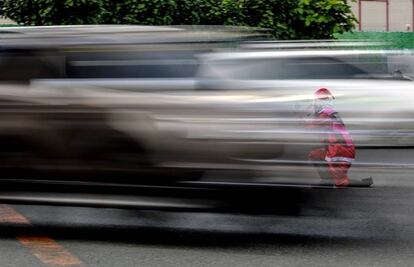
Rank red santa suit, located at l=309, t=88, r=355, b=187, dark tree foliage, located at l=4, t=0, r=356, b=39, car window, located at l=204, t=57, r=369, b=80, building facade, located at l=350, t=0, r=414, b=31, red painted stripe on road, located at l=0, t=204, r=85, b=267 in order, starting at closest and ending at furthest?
red painted stripe on road, located at l=0, t=204, r=85, b=267 < red santa suit, located at l=309, t=88, r=355, b=187 < car window, located at l=204, t=57, r=369, b=80 < dark tree foliage, located at l=4, t=0, r=356, b=39 < building facade, located at l=350, t=0, r=414, b=31

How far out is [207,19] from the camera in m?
24.6

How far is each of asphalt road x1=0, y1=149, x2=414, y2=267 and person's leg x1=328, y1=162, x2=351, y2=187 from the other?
4.9 inches

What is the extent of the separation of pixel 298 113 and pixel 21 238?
8.68 feet

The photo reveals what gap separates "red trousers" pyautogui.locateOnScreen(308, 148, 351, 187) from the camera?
25.3ft

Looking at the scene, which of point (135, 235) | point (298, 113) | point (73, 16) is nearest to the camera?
point (298, 113)

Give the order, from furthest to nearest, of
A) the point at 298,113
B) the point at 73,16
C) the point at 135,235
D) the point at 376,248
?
the point at 73,16
the point at 135,235
the point at 376,248
the point at 298,113

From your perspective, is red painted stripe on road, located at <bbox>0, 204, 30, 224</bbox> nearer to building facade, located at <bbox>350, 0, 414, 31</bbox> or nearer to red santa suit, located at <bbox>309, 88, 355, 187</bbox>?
red santa suit, located at <bbox>309, 88, 355, 187</bbox>

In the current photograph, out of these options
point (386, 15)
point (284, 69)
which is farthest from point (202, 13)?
point (386, 15)

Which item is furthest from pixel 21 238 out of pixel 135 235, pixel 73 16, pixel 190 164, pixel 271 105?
pixel 73 16

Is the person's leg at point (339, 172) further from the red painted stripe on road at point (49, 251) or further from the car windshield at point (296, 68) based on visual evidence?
the red painted stripe on road at point (49, 251)

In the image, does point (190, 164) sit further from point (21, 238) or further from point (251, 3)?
point (251, 3)

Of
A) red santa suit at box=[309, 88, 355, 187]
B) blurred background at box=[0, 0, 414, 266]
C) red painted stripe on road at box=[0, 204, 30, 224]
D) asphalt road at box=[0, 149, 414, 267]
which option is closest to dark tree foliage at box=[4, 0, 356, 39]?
red painted stripe on road at box=[0, 204, 30, 224]

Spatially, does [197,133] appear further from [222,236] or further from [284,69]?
[222,236]

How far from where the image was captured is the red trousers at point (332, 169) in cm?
772
